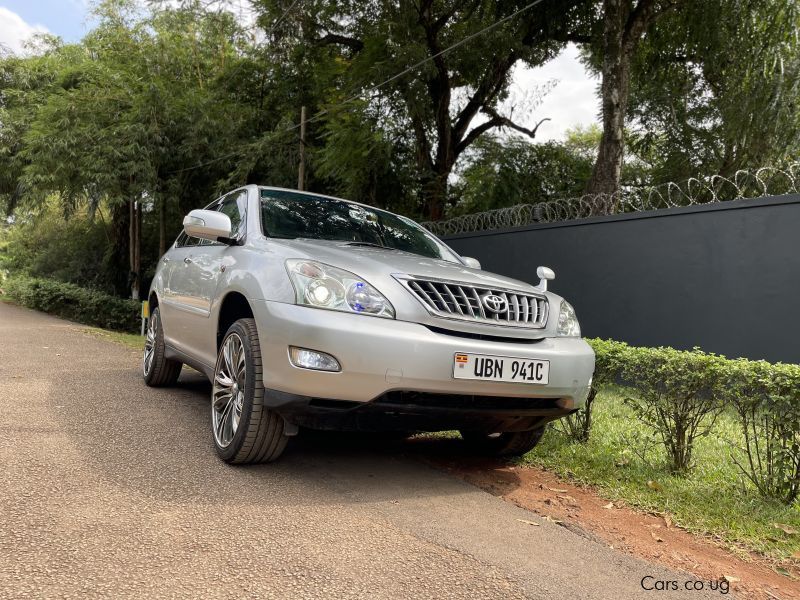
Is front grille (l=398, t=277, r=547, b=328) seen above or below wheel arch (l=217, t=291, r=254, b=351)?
above

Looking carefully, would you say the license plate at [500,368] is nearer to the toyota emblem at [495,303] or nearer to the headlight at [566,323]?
the toyota emblem at [495,303]

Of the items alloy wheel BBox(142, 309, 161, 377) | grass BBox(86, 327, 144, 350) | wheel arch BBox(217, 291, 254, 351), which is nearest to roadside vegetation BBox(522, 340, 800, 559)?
wheel arch BBox(217, 291, 254, 351)

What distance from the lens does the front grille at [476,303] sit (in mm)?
3164

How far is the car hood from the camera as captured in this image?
3.25 m

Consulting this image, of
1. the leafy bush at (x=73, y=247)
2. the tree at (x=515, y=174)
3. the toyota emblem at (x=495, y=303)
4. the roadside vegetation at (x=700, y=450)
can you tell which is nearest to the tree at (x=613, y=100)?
the tree at (x=515, y=174)

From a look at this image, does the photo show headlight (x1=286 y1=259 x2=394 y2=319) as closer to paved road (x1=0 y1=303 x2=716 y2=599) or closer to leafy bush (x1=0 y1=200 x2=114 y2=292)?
paved road (x1=0 y1=303 x2=716 y2=599)

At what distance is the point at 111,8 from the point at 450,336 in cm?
2028

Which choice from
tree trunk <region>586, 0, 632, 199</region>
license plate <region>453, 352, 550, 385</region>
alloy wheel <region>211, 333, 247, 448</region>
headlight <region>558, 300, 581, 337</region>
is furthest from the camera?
tree trunk <region>586, 0, 632, 199</region>

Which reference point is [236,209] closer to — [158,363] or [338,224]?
[338,224]

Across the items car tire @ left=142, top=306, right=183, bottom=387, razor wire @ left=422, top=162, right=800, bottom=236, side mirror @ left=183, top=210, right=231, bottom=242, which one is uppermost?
razor wire @ left=422, top=162, right=800, bottom=236

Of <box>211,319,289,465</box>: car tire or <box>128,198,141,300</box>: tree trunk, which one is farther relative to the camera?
<box>128,198,141,300</box>: tree trunk

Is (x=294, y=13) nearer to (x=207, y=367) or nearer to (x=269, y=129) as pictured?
Answer: (x=269, y=129)

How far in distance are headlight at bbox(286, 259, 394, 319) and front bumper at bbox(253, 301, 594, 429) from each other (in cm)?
6

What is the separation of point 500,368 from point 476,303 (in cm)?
35
